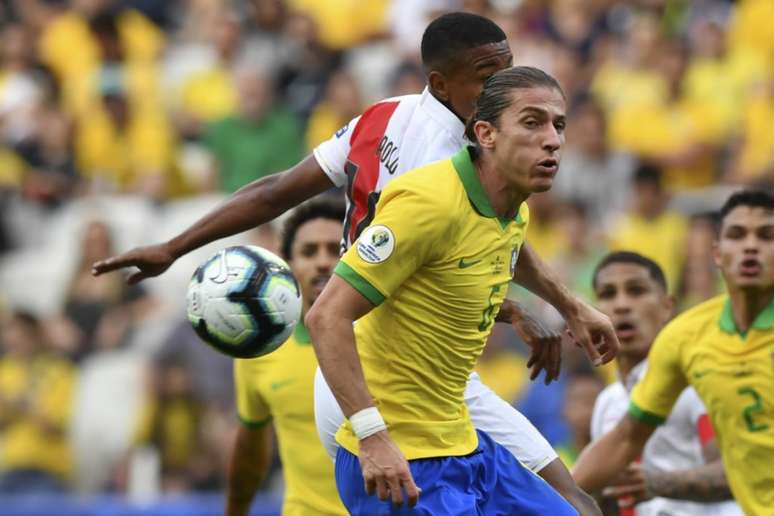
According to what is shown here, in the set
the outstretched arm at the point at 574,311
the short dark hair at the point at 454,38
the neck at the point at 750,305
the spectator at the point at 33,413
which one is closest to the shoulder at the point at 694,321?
the neck at the point at 750,305

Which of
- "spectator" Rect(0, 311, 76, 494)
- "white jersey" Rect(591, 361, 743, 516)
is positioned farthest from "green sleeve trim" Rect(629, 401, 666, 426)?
"spectator" Rect(0, 311, 76, 494)

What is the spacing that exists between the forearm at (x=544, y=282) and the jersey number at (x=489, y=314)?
0.63 metres

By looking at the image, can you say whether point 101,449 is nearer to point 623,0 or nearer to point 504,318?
point 623,0

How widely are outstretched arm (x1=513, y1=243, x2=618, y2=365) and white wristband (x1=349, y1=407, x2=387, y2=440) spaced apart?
1372 mm

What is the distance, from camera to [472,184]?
20.4 feet

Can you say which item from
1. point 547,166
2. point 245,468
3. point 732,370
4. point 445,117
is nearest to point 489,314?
point 547,166

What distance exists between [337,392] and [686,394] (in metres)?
3.08

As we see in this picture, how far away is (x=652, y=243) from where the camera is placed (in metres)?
12.7

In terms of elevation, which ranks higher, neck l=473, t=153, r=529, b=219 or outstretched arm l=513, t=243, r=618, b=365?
neck l=473, t=153, r=529, b=219

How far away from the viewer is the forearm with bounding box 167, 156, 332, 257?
7000mm

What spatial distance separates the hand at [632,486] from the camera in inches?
310

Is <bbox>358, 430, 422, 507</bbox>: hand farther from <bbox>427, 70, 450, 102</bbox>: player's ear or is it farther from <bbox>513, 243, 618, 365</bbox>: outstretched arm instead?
<bbox>427, 70, 450, 102</bbox>: player's ear

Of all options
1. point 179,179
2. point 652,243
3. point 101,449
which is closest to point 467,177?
point 652,243

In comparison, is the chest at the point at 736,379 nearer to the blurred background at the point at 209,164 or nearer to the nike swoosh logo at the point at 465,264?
the nike swoosh logo at the point at 465,264
